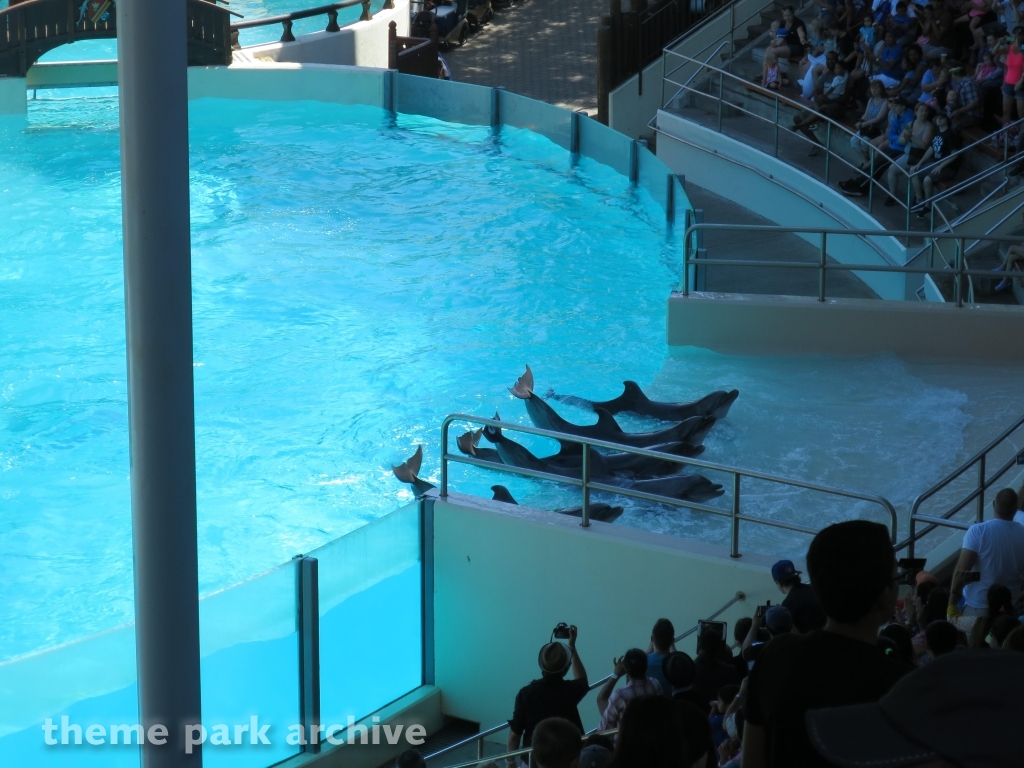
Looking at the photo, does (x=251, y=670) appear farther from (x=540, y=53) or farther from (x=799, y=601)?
(x=540, y=53)

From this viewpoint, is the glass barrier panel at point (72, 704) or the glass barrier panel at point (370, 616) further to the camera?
the glass barrier panel at point (370, 616)

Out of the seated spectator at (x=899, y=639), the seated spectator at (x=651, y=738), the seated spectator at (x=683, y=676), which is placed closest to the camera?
the seated spectator at (x=651, y=738)

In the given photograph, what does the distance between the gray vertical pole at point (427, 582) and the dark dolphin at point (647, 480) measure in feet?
3.12

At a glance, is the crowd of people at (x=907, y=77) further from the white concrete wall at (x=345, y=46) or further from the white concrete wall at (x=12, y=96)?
the white concrete wall at (x=12, y=96)

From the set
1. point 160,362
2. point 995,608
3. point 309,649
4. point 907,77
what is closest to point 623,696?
point 995,608

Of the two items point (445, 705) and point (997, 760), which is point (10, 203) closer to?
point (445, 705)

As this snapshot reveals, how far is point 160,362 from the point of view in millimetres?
3291

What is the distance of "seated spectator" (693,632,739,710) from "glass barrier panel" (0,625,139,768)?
271 centimetres

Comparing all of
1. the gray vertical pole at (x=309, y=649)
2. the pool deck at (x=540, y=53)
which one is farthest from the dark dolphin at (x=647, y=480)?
the pool deck at (x=540, y=53)

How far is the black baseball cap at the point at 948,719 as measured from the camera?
149 cm

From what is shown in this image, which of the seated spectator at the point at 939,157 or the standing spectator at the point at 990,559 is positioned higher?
the seated spectator at the point at 939,157

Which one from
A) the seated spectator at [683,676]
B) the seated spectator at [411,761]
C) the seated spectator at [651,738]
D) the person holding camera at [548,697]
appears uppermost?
the seated spectator at [651,738]

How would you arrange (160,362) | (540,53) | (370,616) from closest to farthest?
(160,362) → (370,616) → (540,53)

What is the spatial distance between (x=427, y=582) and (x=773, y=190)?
30.4ft
